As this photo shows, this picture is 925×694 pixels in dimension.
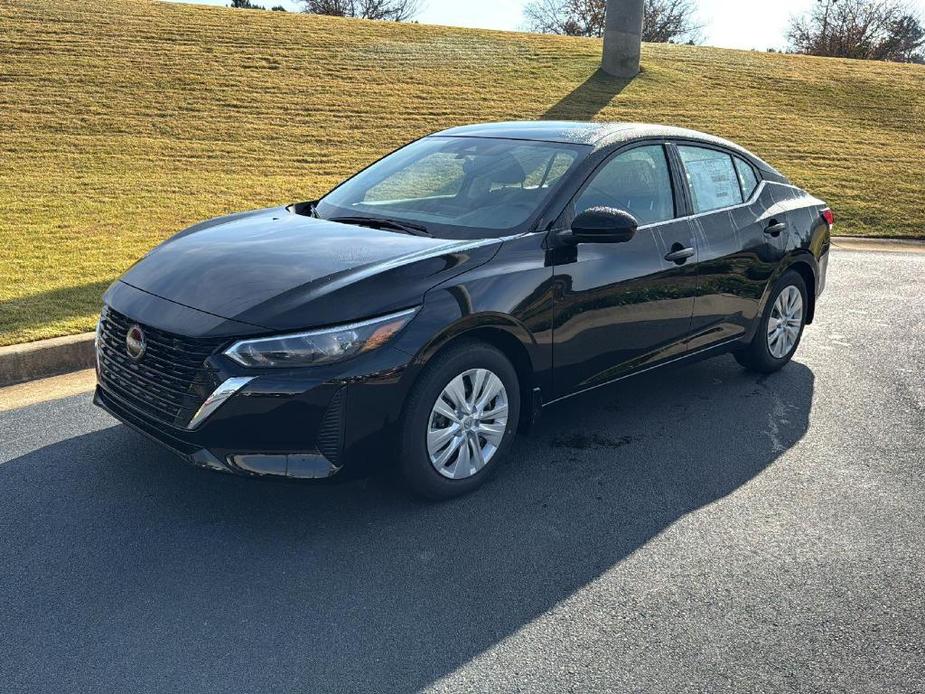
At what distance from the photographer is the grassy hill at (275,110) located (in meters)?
11.8

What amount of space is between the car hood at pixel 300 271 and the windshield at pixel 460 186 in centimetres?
27

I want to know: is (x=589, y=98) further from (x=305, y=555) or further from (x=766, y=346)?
(x=305, y=555)

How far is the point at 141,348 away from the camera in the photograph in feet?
12.6

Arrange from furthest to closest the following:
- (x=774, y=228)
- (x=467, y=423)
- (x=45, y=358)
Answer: (x=45, y=358) → (x=774, y=228) → (x=467, y=423)

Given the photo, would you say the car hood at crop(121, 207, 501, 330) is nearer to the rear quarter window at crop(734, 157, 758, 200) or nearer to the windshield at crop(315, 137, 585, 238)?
the windshield at crop(315, 137, 585, 238)

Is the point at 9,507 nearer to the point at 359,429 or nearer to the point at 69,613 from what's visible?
the point at 69,613

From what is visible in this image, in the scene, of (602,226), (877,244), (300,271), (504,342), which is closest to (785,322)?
(602,226)

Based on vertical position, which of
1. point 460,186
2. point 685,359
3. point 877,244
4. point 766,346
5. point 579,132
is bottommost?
point 877,244

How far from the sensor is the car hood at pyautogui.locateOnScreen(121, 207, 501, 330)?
368 centimetres

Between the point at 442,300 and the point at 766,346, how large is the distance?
305 cm

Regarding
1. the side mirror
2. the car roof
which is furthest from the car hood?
the car roof

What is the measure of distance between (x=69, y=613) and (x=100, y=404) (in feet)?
4.09

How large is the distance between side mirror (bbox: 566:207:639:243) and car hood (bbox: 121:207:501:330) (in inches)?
17.7

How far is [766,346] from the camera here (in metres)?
6.06
